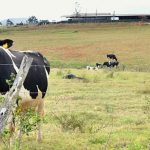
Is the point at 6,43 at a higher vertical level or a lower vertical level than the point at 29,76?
higher

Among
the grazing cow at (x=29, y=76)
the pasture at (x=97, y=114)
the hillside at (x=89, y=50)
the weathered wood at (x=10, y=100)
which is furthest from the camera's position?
the hillside at (x=89, y=50)

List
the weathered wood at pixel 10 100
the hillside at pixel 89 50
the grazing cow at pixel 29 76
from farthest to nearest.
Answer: the hillside at pixel 89 50, the grazing cow at pixel 29 76, the weathered wood at pixel 10 100

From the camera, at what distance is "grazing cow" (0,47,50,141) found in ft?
28.2

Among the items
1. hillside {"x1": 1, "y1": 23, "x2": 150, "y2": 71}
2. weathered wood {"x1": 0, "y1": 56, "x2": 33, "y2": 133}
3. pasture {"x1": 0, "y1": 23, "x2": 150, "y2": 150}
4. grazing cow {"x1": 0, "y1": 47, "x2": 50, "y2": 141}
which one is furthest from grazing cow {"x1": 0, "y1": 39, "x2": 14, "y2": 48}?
hillside {"x1": 1, "y1": 23, "x2": 150, "y2": 71}

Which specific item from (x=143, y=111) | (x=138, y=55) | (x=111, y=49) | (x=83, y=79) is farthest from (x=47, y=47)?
(x=143, y=111)

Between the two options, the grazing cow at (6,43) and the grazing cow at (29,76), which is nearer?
the grazing cow at (29,76)

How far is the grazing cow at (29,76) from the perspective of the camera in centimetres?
859

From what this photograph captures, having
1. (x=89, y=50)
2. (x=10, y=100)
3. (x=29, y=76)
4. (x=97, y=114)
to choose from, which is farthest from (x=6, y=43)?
(x=89, y=50)

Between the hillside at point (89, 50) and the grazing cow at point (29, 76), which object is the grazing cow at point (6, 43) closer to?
the grazing cow at point (29, 76)

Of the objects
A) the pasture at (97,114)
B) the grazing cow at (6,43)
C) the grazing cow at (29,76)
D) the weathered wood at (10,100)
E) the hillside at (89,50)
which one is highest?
the weathered wood at (10,100)

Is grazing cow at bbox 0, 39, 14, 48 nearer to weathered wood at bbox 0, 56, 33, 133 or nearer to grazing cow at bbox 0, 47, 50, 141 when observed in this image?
grazing cow at bbox 0, 47, 50, 141

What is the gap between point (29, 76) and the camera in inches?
364

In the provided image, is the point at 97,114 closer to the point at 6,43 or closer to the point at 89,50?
the point at 6,43

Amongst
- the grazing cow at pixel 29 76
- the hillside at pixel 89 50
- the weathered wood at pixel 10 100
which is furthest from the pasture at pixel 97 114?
the hillside at pixel 89 50
